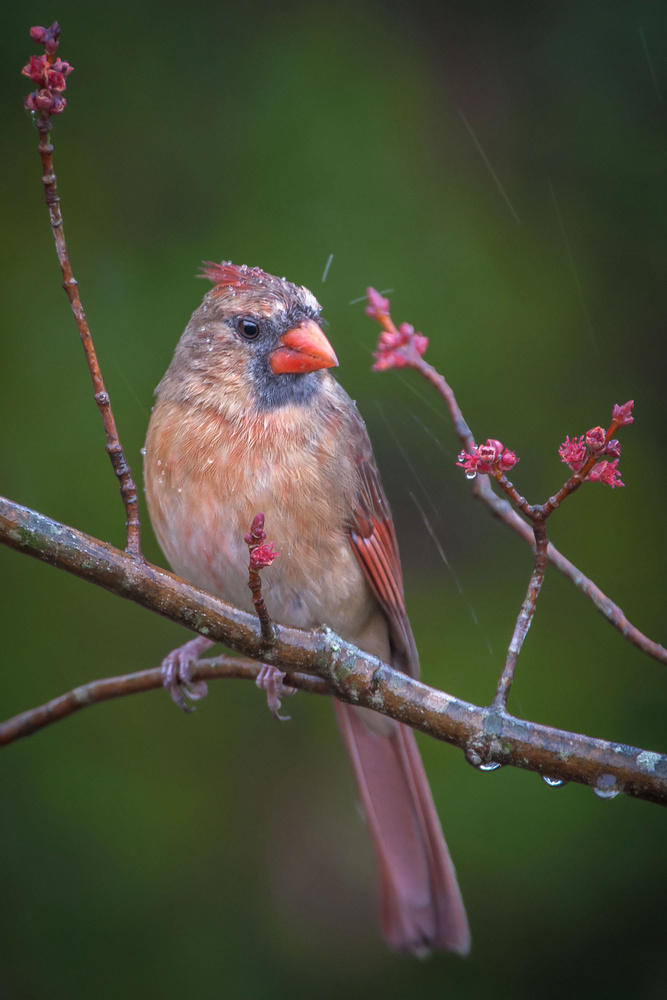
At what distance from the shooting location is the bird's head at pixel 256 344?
74.5 inches

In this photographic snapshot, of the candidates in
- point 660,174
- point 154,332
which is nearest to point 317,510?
point 154,332

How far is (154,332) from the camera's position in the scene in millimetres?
2670

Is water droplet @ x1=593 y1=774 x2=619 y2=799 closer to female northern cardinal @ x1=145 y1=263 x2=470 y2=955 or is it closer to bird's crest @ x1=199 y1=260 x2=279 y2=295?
female northern cardinal @ x1=145 y1=263 x2=470 y2=955

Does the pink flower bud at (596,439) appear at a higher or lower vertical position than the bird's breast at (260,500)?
lower

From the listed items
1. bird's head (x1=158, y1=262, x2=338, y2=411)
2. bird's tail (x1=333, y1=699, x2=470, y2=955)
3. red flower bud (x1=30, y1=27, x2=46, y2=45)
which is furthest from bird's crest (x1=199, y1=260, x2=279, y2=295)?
bird's tail (x1=333, y1=699, x2=470, y2=955)

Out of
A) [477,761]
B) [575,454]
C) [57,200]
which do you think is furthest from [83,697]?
[575,454]

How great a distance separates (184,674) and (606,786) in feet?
3.36

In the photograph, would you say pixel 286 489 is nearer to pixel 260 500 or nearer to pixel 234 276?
pixel 260 500

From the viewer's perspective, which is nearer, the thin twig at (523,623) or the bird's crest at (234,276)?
the thin twig at (523,623)

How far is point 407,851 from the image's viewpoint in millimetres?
2230

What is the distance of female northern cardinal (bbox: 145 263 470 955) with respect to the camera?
190 cm

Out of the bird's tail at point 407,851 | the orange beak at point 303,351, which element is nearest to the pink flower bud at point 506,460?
the orange beak at point 303,351

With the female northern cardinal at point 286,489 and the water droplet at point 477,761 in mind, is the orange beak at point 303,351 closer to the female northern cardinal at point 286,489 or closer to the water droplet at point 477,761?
the female northern cardinal at point 286,489

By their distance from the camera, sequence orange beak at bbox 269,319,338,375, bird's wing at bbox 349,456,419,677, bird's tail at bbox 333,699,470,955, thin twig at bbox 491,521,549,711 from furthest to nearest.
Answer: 1. bird's tail at bbox 333,699,470,955
2. bird's wing at bbox 349,456,419,677
3. orange beak at bbox 269,319,338,375
4. thin twig at bbox 491,521,549,711
